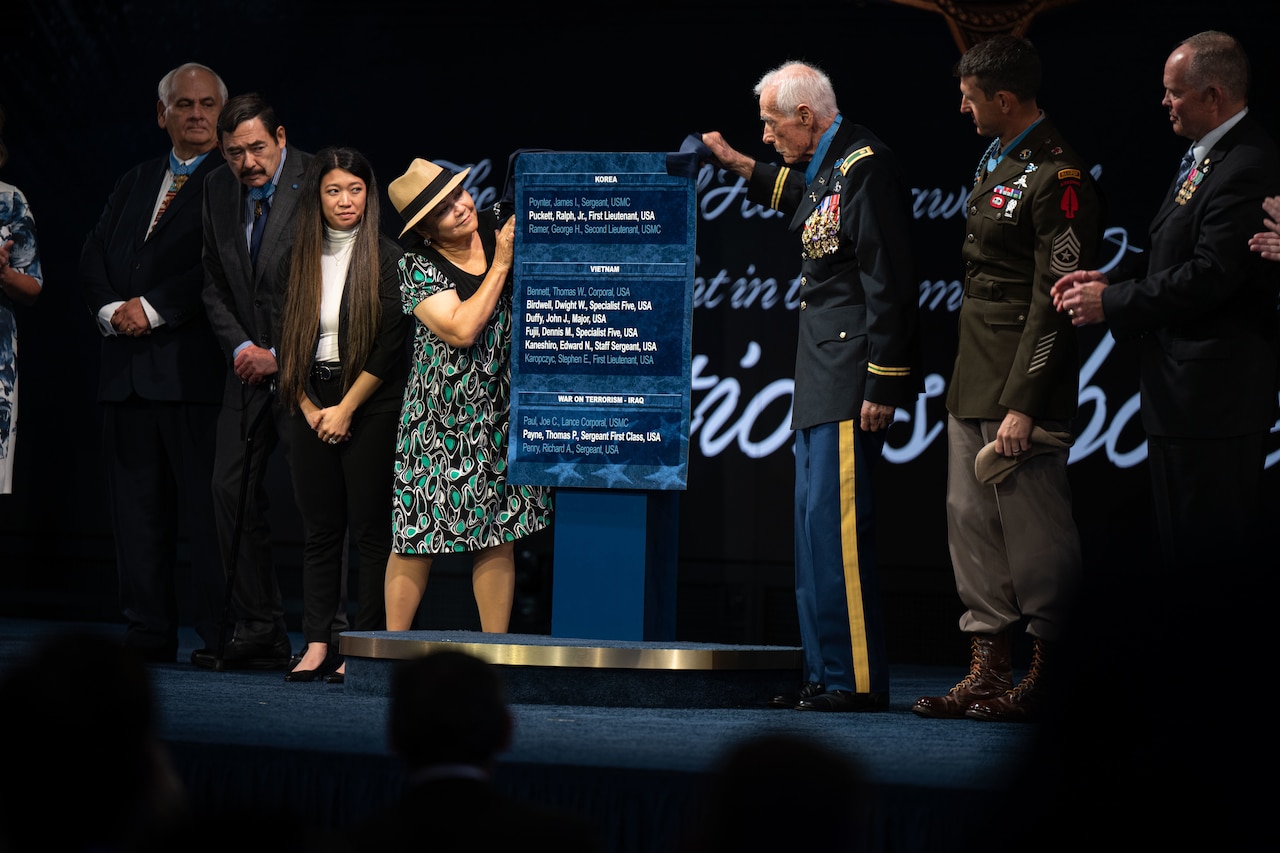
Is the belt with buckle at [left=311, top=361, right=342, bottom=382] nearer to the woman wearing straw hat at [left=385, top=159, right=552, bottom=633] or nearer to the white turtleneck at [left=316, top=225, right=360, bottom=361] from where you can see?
the white turtleneck at [left=316, top=225, right=360, bottom=361]

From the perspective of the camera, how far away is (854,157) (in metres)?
4.12

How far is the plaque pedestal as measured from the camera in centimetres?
432

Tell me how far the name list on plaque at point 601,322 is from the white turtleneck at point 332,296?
63 cm

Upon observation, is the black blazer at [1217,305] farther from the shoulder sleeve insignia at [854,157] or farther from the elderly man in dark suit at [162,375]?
the elderly man in dark suit at [162,375]

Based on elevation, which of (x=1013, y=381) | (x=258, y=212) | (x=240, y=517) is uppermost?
(x=258, y=212)

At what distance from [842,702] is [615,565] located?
0.71m

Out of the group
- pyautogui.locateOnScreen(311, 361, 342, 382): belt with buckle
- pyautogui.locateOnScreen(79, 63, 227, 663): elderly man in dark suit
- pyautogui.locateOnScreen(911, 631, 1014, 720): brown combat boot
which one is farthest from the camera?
pyautogui.locateOnScreen(79, 63, 227, 663): elderly man in dark suit

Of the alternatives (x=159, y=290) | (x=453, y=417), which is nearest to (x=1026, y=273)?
(x=453, y=417)

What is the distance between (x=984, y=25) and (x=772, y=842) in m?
4.78

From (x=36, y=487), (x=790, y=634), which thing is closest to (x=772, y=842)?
(x=790, y=634)

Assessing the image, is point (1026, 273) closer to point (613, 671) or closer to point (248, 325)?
point (613, 671)

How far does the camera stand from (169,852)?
132 cm

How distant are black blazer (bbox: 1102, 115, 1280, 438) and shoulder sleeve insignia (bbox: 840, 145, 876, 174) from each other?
721mm

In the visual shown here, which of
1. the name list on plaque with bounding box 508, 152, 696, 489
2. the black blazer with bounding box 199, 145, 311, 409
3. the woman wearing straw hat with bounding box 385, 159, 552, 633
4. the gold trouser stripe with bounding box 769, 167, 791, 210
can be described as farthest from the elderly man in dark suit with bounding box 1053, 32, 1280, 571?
the black blazer with bounding box 199, 145, 311, 409
